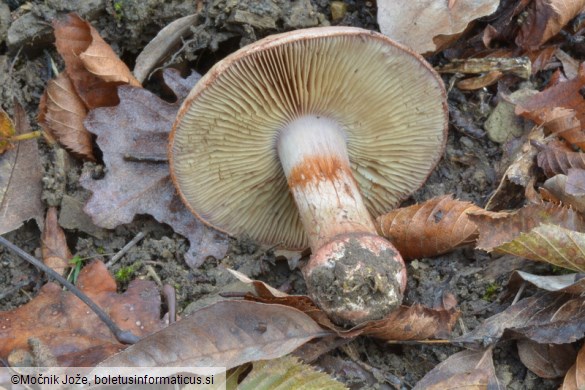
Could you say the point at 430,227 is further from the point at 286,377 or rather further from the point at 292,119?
the point at 286,377

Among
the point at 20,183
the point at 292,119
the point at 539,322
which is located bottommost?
the point at 539,322

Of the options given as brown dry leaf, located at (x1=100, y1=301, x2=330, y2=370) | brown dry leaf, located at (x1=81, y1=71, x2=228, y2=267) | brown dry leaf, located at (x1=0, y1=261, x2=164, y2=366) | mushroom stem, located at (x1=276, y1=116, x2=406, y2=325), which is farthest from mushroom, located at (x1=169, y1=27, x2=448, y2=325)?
brown dry leaf, located at (x1=0, y1=261, x2=164, y2=366)

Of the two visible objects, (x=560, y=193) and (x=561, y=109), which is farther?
(x=561, y=109)

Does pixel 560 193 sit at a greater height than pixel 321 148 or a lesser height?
lesser

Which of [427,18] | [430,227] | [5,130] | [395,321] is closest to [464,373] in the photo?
[395,321]

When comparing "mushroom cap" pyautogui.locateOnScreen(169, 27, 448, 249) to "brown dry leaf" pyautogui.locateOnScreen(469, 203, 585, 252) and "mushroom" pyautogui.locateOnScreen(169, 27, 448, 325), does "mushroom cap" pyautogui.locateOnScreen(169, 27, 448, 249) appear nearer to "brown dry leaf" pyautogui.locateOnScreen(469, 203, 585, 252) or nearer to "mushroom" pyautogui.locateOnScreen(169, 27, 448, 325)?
"mushroom" pyautogui.locateOnScreen(169, 27, 448, 325)

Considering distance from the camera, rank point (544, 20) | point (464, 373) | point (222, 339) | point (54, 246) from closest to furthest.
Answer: point (222, 339) < point (464, 373) < point (54, 246) < point (544, 20)

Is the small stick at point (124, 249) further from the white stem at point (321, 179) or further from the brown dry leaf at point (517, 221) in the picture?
the brown dry leaf at point (517, 221)
